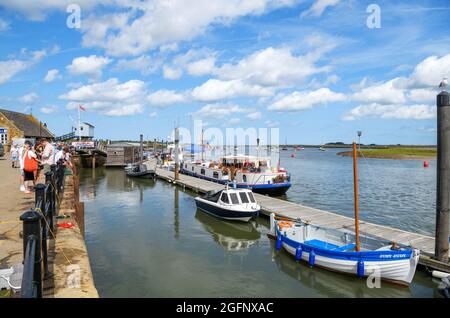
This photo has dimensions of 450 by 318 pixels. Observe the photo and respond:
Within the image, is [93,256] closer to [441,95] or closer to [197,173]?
[441,95]

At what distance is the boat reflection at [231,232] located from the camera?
693 inches

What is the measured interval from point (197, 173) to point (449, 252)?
3325cm

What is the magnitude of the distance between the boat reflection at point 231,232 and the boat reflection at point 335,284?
11.8ft

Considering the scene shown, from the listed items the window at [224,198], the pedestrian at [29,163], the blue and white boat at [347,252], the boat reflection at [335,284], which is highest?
the pedestrian at [29,163]

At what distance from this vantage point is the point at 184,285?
39.5 ft

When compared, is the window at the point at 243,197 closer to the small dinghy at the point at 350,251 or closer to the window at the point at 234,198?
the window at the point at 234,198

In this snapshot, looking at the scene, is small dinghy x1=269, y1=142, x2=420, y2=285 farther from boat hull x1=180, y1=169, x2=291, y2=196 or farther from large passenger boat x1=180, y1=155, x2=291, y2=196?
boat hull x1=180, y1=169, x2=291, y2=196

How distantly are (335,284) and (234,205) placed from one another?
9465 millimetres

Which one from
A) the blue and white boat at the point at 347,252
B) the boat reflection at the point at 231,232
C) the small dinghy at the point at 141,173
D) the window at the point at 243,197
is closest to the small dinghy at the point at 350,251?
the blue and white boat at the point at 347,252

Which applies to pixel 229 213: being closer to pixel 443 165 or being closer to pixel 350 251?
pixel 350 251

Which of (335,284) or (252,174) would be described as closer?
(335,284)

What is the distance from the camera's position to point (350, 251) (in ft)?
43.8

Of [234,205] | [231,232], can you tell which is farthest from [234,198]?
[231,232]

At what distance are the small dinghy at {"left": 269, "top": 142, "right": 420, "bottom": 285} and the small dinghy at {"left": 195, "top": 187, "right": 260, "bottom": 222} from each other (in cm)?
410
